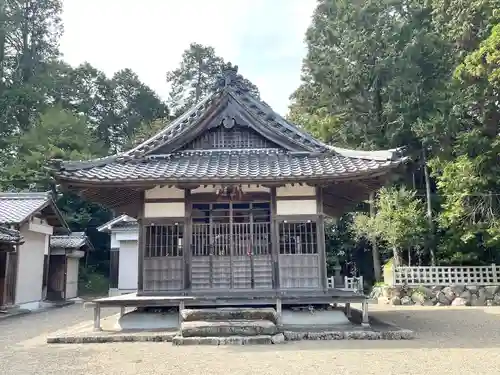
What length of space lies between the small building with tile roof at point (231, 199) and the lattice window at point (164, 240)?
0.08ft

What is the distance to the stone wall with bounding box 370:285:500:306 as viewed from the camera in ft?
66.3

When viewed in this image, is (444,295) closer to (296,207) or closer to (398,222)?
(398,222)

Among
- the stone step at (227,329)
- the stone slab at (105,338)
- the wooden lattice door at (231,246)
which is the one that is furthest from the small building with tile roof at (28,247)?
the stone step at (227,329)

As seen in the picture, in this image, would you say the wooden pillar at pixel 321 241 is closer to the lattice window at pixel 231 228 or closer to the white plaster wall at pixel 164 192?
the lattice window at pixel 231 228

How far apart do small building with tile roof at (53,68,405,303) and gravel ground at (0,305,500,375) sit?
7.45ft

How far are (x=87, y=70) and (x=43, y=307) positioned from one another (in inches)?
1206

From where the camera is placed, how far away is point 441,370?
684cm

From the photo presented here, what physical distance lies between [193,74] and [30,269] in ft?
112

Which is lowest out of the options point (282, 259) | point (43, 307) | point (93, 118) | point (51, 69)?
point (43, 307)

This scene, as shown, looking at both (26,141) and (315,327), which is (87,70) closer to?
(26,141)

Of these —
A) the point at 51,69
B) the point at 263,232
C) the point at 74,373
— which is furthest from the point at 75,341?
the point at 51,69

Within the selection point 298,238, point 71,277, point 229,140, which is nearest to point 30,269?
point 71,277

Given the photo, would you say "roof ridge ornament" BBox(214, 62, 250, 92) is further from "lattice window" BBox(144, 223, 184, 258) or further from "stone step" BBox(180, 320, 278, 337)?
"stone step" BBox(180, 320, 278, 337)

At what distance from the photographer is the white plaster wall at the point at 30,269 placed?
18859mm
